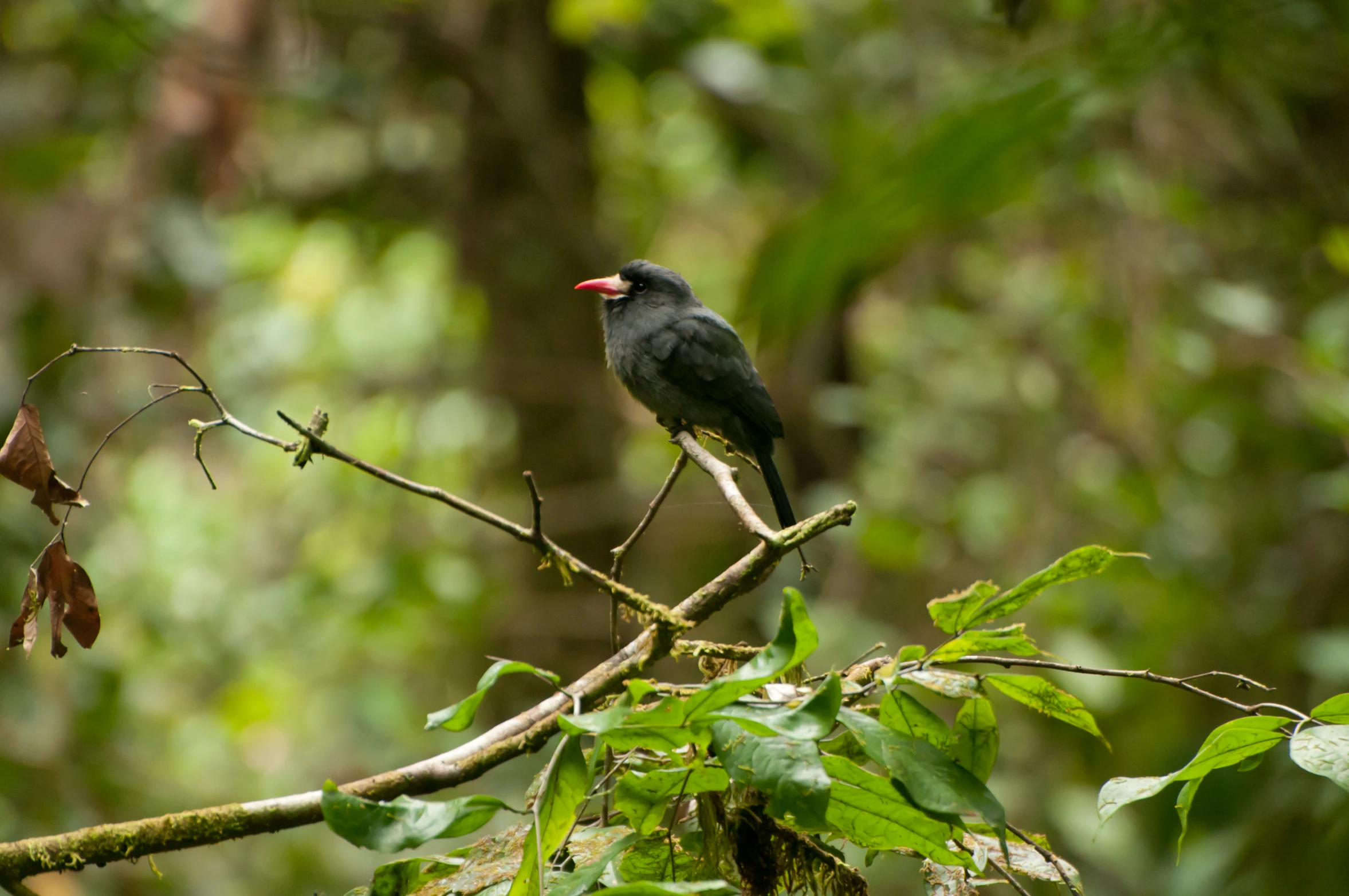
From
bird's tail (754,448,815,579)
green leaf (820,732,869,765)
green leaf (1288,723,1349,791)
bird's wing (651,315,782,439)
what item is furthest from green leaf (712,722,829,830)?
bird's wing (651,315,782,439)

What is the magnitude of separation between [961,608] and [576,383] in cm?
447

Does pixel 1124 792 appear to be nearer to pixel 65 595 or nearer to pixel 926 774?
pixel 926 774

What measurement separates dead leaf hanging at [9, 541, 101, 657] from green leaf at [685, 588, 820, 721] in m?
0.87

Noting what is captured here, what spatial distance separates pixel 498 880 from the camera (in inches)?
48.6

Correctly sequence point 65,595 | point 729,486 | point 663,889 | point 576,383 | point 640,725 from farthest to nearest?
A: point 576,383 → point 729,486 → point 65,595 → point 640,725 → point 663,889

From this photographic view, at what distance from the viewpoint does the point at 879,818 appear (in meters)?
1.23

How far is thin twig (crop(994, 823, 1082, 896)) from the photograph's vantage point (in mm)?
1342

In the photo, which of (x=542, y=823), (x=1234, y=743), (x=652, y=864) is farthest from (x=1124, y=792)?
(x=542, y=823)

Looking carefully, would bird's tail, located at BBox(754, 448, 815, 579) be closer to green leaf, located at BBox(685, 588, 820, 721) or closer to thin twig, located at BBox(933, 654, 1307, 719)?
Answer: thin twig, located at BBox(933, 654, 1307, 719)

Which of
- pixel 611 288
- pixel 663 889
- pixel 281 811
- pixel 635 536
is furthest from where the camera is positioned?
pixel 611 288

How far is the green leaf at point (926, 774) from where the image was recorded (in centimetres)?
112

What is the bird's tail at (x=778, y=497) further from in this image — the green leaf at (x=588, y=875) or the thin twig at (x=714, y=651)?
the green leaf at (x=588, y=875)

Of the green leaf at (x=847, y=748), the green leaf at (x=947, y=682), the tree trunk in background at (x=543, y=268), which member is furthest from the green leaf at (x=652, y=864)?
the tree trunk in background at (x=543, y=268)

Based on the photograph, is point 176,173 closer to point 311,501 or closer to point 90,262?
point 90,262
